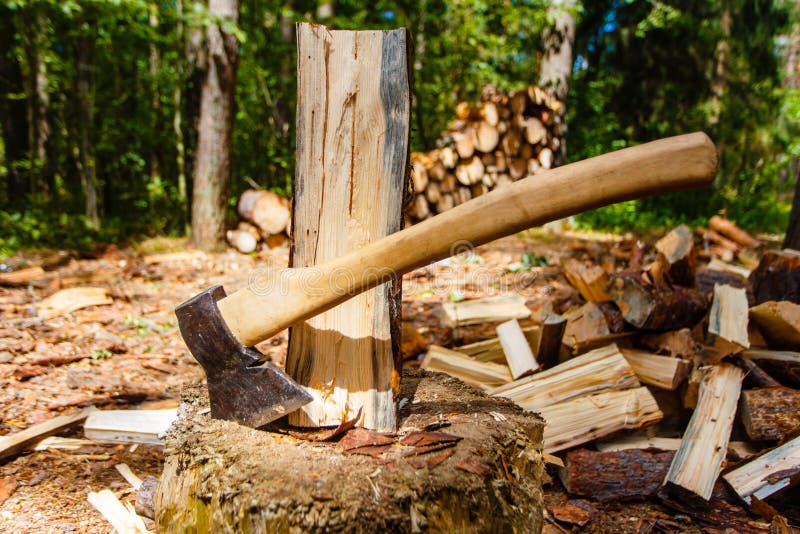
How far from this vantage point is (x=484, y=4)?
7.05 meters

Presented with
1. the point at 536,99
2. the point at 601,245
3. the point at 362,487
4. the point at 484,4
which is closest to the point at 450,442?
the point at 362,487

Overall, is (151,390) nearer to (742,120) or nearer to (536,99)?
(536,99)

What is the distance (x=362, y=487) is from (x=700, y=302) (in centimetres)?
226

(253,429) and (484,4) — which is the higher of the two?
(484,4)

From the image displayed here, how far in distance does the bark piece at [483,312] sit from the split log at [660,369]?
796 millimetres

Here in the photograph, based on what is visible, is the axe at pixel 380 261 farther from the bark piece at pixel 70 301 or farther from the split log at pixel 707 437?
the bark piece at pixel 70 301

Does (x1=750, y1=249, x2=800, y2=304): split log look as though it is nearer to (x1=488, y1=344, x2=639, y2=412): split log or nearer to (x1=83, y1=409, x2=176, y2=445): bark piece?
(x1=488, y1=344, x2=639, y2=412): split log

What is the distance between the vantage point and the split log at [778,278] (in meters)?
2.80

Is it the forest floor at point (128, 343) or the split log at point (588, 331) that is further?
the split log at point (588, 331)

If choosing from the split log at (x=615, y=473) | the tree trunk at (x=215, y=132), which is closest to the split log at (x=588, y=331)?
the split log at (x=615, y=473)

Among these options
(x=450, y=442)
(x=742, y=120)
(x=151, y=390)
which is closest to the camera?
(x=450, y=442)

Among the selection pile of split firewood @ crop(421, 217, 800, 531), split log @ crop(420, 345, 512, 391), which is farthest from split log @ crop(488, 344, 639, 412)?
split log @ crop(420, 345, 512, 391)

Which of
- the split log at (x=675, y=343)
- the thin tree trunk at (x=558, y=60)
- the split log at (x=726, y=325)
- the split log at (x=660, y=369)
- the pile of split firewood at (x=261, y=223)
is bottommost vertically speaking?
the pile of split firewood at (x=261, y=223)

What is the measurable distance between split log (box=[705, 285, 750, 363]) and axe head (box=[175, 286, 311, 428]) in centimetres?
207
